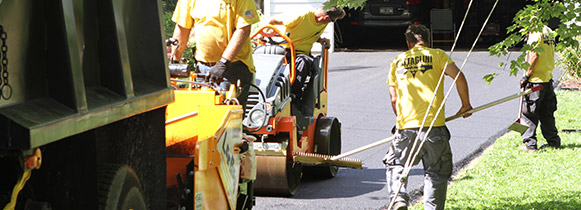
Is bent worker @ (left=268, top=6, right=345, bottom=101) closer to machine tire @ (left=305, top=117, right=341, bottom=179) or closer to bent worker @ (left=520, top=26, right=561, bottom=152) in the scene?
machine tire @ (left=305, top=117, right=341, bottom=179)

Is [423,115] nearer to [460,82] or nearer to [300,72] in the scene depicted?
[460,82]

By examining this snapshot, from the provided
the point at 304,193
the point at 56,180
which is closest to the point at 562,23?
the point at 304,193

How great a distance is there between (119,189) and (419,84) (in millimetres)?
3319

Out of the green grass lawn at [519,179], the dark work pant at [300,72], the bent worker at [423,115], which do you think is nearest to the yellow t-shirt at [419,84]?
the bent worker at [423,115]

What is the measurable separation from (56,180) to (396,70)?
12.7 feet

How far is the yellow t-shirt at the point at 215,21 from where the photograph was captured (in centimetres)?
629

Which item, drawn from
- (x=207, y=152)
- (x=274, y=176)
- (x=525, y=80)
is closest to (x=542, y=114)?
(x=525, y=80)

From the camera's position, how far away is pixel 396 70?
650cm

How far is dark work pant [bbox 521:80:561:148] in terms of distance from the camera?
9977 millimetres

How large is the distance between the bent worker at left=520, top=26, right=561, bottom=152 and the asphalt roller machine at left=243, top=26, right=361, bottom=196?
255cm

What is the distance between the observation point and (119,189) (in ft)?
11.5

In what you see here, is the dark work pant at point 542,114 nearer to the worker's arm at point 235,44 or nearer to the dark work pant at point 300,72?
the dark work pant at point 300,72

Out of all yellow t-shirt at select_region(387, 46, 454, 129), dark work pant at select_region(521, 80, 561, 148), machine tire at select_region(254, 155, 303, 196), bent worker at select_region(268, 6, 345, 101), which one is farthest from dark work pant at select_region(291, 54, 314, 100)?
dark work pant at select_region(521, 80, 561, 148)

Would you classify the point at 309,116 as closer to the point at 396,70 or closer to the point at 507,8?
the point at 396,70
